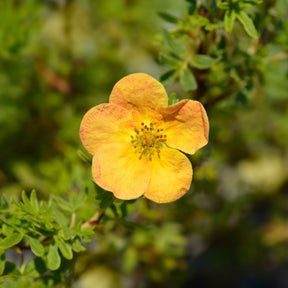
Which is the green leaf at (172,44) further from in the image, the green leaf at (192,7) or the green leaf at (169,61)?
the green leaf at (192,7)

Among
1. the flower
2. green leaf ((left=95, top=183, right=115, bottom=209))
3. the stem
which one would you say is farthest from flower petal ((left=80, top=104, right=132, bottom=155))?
the stem

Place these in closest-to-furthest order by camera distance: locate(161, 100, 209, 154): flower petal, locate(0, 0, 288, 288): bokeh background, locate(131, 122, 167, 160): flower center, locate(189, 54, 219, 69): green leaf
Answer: locate(161, 100, 209, 154): flower petal, locate(131, 122, 167, 160): flower center, locate(189, 54, 219, 69): green leaf, locate(0, 0, 288, 288): bokeh background

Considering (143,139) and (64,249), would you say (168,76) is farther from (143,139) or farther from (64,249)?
(64,249)

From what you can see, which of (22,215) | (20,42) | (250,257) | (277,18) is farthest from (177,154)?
(250,257)

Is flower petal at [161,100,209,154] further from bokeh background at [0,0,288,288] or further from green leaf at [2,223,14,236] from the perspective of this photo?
green leaf at [2,223,14,236]

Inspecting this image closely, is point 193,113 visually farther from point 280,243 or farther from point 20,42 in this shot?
point 280,243

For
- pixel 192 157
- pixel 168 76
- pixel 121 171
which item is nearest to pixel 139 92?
pixel 121 171
